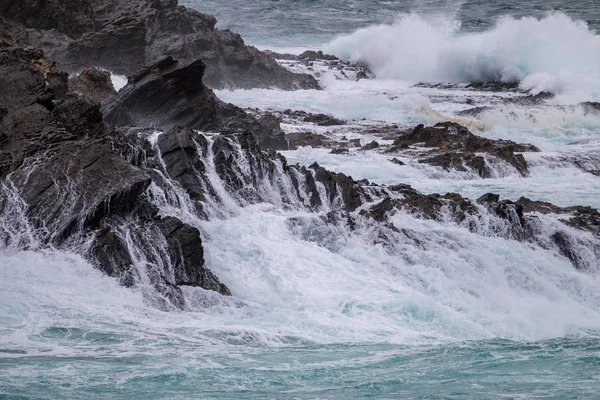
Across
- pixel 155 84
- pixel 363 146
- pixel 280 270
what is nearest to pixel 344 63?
pixel 363 146

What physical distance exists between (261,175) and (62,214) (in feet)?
14.8

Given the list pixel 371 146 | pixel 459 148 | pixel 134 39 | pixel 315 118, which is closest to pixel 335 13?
pixel 134 39

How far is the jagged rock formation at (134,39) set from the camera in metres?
29.4

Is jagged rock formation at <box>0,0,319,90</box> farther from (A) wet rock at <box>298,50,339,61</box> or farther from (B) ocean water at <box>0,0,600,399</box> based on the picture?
(B) ocean water at <box>0,0,600,399</box>

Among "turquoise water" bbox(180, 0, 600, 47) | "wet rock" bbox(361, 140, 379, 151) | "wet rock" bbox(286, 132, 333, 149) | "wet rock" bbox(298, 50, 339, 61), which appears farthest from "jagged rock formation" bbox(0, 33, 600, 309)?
"turquoise water" bbox(180, 0, 600, 47)

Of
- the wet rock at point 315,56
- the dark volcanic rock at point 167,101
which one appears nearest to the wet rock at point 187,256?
the dark volcanic rock at point 167,101

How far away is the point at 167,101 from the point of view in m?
19.2

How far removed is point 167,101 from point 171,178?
5.64 meters

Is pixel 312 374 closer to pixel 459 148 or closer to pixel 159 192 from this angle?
pixel 159 192

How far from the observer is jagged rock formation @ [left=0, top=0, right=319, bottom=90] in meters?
29.4

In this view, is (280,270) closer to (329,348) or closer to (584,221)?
(329,348)

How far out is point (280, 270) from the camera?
12492 millimetres

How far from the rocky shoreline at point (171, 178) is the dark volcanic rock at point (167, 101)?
0.03 metres

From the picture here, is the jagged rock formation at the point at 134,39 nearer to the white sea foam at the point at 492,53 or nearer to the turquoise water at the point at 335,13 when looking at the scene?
the white sea foam at the point at 492,53
